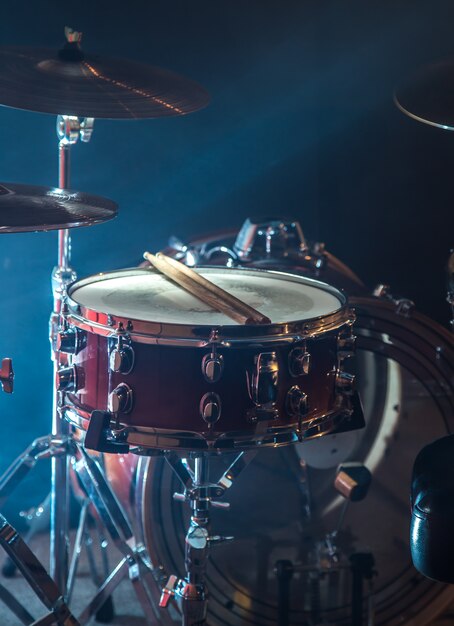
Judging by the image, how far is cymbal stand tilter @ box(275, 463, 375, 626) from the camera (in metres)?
2.41

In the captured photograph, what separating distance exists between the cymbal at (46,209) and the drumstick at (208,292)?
0.29m

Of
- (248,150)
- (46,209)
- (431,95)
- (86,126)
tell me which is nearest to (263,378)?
(46,209)

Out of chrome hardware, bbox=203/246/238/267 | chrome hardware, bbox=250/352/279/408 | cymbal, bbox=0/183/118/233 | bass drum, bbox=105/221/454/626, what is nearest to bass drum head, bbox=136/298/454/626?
bass drum, bbox=105/221/454/626

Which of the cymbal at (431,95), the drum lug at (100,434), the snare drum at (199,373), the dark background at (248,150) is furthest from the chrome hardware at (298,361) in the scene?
the dark background at (248,150)

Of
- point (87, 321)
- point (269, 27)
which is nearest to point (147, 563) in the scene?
point (87, 321)

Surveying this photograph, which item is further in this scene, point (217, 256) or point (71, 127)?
point (217, 256)

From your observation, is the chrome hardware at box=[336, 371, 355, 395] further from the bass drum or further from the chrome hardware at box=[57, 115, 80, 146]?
the chrome hardware at box=[57, 115, 80, 146]

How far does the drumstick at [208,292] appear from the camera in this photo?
190 centimetres

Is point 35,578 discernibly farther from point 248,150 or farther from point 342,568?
point 248,150

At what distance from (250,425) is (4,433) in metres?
1.40

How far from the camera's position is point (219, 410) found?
1847mm

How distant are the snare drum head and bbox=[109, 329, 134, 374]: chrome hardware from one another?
0.15ft

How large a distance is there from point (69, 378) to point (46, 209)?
42cm

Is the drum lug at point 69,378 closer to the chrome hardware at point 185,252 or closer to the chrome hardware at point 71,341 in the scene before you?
the chrome hardware at point 71,341
